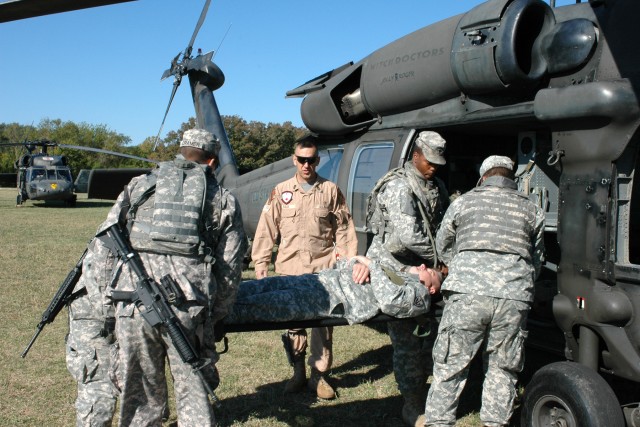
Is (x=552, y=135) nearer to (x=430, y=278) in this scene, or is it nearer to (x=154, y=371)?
(x=430, y=278)

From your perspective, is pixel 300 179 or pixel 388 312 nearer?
pixel 388 312

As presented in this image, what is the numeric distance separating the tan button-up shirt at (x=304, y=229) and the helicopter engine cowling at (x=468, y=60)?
1.19 metres

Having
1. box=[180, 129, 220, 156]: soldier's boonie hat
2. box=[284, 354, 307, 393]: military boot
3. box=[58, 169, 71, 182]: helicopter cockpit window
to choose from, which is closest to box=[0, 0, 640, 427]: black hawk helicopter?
box=[180, 129, 220, 156]: soldier's boonie hat

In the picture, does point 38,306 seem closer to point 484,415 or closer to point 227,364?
point 227,364

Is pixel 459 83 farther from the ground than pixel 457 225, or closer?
farther from the ground

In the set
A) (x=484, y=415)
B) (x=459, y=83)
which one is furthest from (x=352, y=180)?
(x=484, y=415)

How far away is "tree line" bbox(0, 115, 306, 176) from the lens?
39875 millimetres

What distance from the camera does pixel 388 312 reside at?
3.73m

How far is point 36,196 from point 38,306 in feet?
65.4

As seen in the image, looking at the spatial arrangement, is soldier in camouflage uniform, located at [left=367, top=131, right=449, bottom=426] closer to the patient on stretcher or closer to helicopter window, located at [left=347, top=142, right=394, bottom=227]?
the patient on stretcher

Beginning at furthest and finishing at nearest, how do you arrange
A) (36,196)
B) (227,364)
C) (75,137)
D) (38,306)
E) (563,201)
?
(75,137) → (36,196) → (38,306) → (227,364) → (563,201)

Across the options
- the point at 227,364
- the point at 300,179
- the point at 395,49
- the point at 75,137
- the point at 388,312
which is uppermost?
the point at 75,137

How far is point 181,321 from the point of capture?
114 inches

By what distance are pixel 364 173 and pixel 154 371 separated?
3.28m
